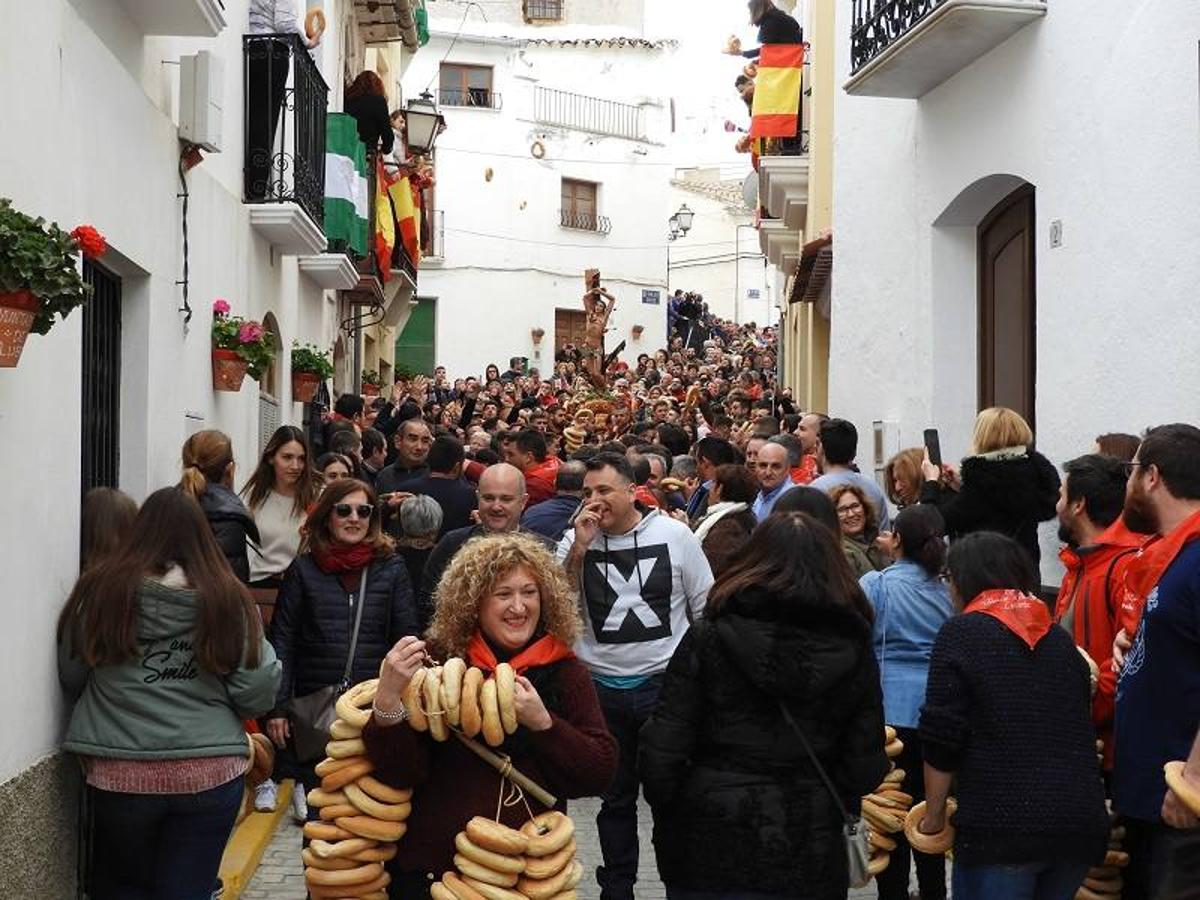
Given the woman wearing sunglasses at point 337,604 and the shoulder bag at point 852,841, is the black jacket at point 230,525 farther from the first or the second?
the shoulder bag at point 852,841

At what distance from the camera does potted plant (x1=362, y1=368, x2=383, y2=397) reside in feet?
81.6

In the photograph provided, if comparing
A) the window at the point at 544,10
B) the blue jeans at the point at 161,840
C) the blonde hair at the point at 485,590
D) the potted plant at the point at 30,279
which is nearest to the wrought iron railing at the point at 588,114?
the window at the point at 544,10

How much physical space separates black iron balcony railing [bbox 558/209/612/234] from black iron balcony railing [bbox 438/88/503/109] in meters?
3.21

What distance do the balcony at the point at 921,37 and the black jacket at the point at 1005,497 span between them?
142 inches

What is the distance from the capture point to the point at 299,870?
8391 millimetres

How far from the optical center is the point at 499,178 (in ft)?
140

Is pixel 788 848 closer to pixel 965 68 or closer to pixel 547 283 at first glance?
pixel 965 68

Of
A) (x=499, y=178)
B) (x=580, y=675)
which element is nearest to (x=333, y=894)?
(x=580, y=675)

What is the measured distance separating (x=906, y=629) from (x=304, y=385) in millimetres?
9213

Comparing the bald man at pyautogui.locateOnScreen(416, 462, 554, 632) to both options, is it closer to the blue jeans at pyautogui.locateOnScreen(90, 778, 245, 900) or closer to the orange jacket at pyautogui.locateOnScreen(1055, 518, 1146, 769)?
the blue jeans at pyautogui.locateOnScreen(90, 778, 245, 900)

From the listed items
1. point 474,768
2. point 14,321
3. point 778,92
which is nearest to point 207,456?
point 14,321

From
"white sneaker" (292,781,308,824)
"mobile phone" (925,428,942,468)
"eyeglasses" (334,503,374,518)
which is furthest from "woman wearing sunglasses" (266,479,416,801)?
"mobile phone" (925,428,942,468)

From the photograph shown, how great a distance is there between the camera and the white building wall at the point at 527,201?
42438mm

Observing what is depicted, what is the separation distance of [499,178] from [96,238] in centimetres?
3693
